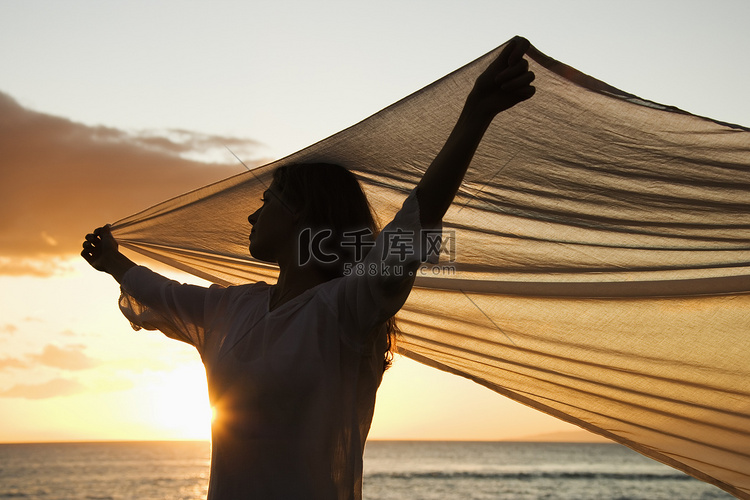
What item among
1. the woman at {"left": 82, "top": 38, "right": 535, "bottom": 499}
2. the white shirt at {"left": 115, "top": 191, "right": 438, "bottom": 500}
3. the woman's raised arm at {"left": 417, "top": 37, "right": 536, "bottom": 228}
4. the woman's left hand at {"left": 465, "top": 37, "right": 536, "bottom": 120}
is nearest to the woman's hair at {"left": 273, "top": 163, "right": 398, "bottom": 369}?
the woman at {"left": 82, "top": 38, "right": 535, "bottom": 499}

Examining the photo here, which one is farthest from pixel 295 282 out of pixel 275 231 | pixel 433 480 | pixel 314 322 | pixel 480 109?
pixel 433 480

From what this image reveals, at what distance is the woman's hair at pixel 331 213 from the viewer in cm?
169

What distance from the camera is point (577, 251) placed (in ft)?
6.79

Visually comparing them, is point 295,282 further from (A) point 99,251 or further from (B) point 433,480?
(B) point 433,480

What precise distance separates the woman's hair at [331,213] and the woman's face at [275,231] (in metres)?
0.02

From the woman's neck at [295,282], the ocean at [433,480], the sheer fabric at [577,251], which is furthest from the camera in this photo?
the ocean at [433,480]

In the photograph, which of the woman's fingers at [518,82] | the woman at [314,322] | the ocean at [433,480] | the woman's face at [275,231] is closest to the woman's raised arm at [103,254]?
the woman at [314,322]

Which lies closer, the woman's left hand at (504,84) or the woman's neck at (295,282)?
the woman's left hand at (504,84)

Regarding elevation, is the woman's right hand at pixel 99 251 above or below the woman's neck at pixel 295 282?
above

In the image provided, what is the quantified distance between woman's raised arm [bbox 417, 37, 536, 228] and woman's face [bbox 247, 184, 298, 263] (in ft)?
1.76

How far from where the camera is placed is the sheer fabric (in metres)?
1.79

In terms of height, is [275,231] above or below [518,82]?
below

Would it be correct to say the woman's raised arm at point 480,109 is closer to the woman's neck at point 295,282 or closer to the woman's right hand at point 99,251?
the woman's neck at point 295,282

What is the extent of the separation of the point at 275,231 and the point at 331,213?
148mm
